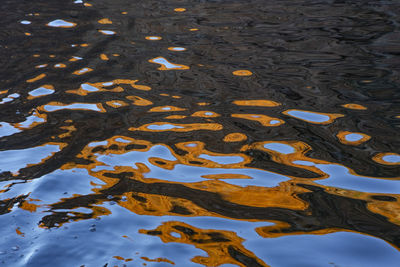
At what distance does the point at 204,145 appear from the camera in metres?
2.89

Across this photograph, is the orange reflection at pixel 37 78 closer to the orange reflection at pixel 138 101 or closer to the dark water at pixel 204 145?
the dark water at pixel 204 145

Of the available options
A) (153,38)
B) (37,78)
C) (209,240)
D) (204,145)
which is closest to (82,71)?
(37,78)

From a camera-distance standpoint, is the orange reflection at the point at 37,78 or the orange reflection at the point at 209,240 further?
the orange reflection at the point at 37,78

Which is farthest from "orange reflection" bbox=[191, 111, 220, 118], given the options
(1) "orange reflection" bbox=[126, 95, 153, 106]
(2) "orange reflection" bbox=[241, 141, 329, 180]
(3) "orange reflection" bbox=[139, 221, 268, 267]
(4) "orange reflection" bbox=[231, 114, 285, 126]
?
(3) "orange reflection" bbox=[139, 221, 268, 267]

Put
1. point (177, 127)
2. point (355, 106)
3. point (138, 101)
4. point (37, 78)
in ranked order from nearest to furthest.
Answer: point (177, 127), point (355, 106), point (138, 101), point (37, 78)

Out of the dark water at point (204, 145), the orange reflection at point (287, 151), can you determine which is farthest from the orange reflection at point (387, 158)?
the orange reflection at point (287, 151)

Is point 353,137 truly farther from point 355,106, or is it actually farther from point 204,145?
point 204,145

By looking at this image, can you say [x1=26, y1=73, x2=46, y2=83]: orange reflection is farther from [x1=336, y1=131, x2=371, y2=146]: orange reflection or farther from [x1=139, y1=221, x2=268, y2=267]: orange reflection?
[x1=336, y1=131, x2=371, y2=146]: orange reflection

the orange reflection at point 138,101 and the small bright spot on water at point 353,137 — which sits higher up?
the orange reflection at point 138,101

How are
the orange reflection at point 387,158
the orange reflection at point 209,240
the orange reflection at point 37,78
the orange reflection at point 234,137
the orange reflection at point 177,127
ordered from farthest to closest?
the orange reflection at point 37,78 < the orange reflection at point 177,127 < the orange reflection at point 234,137 < the orange reflection at point 387,158 < the orange reflection at point 209,240

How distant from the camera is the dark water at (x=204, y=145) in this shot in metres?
1.89

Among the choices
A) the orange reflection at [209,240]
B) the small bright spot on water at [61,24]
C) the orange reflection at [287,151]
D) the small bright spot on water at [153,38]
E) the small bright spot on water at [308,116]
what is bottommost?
the orange reflection at [209,240]

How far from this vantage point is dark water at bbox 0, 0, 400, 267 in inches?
74.5

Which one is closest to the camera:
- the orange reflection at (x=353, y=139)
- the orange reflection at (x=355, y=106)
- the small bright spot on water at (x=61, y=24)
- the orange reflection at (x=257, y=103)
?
the orange reflection at (x=353, y=139)
